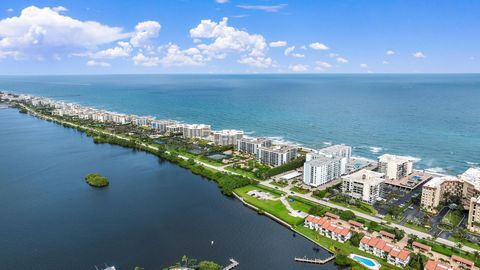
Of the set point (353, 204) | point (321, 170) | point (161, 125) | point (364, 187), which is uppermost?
point (161, 125)

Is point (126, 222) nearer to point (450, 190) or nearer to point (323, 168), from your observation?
point (323, 168)

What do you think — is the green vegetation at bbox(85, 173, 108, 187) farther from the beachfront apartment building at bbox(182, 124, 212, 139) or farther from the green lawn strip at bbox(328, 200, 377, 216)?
the green lawn strip at bbox(328, 200, 377, 216)

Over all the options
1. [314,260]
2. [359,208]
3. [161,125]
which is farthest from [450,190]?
[161,125]

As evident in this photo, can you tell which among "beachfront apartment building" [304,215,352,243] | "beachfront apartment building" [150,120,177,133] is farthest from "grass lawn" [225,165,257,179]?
"beachfront apartment building" [150,120,177,133]

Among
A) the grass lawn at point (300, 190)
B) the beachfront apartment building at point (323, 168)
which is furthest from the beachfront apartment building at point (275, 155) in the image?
the grass lawn at point (300, 190)

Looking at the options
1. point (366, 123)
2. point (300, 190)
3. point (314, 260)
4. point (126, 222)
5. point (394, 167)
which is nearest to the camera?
point (314, 260)

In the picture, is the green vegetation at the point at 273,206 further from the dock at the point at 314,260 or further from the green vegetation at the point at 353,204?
the dock at the point at 314,260

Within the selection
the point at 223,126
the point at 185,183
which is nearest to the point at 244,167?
the point at 185,183
